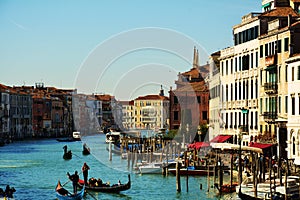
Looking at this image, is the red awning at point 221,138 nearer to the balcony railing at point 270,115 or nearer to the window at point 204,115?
the balcony railing at point 270,115

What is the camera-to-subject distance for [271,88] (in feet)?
80.6

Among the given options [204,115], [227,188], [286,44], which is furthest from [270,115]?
[204,115]

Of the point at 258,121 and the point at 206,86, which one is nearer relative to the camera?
the point at 258,121

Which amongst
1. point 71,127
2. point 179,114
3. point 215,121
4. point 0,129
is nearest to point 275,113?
point 215,121

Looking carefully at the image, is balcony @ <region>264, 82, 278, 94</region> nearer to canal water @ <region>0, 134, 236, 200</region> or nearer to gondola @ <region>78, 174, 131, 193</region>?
canal water @ <region>0, 134, 236, 200</region>

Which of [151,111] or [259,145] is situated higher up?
[151,111]

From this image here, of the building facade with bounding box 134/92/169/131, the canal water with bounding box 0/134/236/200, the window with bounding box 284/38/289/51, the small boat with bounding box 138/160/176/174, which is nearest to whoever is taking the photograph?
the canal water with bounding box 0/134/236/200

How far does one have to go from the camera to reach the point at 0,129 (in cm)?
6619

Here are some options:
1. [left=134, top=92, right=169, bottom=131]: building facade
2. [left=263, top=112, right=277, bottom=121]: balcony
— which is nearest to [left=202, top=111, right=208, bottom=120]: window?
[left=263, top=112, right=277, bottom=121]: balcony

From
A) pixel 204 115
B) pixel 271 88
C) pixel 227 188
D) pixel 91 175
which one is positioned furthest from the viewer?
pixel 204 115

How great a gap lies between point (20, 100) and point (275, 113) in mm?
49937

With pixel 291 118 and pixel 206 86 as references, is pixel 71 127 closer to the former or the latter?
pixel 206 86

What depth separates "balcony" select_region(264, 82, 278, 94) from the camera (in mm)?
24359

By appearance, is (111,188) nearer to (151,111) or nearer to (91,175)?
(91,175)
